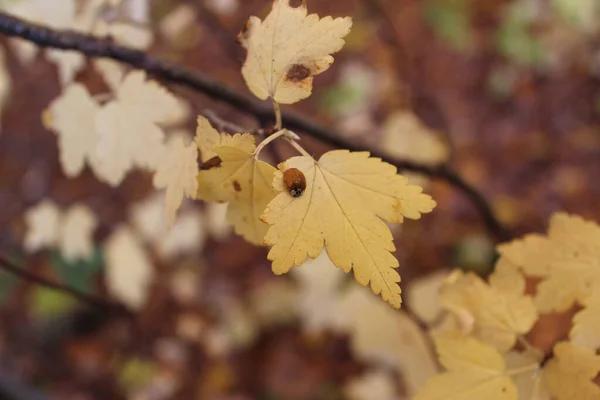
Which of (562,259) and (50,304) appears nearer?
(562,259)

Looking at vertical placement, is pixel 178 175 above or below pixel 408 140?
above

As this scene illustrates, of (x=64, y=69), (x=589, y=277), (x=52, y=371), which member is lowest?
(x=52, y=371)

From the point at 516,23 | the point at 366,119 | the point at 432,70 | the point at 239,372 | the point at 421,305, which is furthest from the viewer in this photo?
the point at 432,70

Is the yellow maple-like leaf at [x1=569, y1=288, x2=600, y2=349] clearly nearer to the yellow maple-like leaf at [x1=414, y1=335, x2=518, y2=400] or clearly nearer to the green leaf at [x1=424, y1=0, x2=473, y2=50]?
the yellow maple-like leaf at [x1=414, y1=335, x2=518, y2=400]

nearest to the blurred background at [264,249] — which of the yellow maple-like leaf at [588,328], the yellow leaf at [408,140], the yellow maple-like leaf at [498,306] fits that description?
the yellow leaf at [408,140]

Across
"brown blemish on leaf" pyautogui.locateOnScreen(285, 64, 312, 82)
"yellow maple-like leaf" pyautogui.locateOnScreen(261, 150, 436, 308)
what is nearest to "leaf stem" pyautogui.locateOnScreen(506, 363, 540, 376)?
"yellow maple-like leaf" pyautogui.locateOnScreen(261, 150, 436, 308)

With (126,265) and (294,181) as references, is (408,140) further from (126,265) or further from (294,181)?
(294,181)

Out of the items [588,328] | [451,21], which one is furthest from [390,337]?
[451,21]

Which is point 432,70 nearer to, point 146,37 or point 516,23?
point 516,23

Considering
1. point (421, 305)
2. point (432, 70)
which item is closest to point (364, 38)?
point (432, 70)
